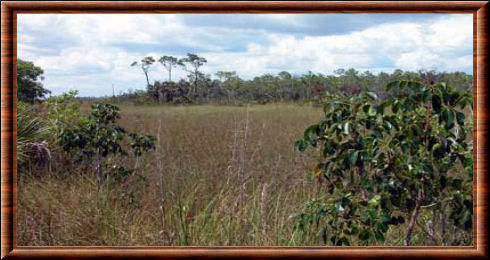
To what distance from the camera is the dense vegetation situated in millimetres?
3117

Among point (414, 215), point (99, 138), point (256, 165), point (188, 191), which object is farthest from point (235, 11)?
point (99, 138)

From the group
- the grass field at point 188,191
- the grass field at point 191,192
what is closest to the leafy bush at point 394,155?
the grass field at point 191,192

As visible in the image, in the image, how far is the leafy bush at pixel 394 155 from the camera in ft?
9.94

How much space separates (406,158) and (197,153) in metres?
2.46

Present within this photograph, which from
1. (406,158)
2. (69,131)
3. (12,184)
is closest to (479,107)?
(406,158)

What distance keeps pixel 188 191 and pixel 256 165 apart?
763 mm

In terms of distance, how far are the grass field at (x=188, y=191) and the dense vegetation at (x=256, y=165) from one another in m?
0.02

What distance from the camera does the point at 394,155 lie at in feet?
10.4

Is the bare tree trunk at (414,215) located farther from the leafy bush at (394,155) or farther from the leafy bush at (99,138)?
the leafy bush at (99,138)

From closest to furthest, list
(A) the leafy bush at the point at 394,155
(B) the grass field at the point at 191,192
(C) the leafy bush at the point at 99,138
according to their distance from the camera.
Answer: (A) the leafy bush at the point at 394,155
(B) the grass field at the point at 191,192
(C) the leafy bush at the point at 99,138

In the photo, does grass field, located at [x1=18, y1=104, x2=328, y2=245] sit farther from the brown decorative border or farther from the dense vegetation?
the brown decorative border

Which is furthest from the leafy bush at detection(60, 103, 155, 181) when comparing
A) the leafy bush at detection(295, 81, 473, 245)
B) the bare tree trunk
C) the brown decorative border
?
the bare tree trunk

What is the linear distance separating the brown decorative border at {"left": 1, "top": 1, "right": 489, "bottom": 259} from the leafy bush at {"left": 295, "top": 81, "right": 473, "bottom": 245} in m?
0.10
